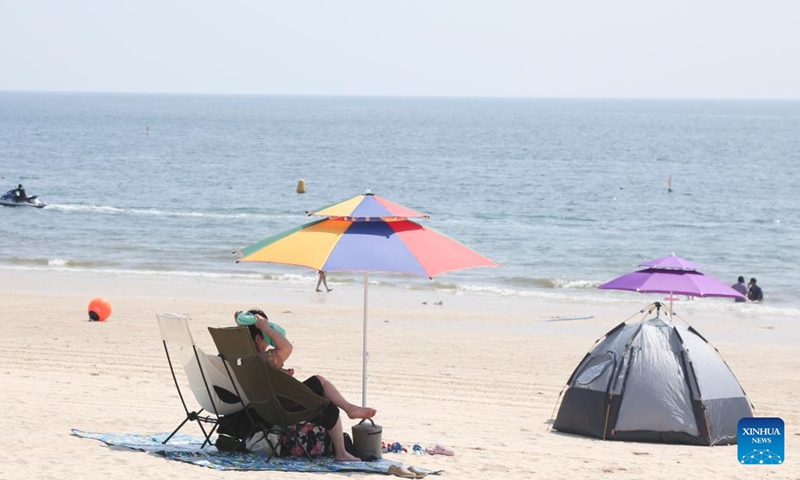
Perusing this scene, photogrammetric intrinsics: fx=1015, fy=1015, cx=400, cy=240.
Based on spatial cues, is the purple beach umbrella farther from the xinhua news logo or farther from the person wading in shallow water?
the person wading in shallow water

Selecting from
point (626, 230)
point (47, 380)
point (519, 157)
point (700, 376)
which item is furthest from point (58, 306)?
point (519, 157)

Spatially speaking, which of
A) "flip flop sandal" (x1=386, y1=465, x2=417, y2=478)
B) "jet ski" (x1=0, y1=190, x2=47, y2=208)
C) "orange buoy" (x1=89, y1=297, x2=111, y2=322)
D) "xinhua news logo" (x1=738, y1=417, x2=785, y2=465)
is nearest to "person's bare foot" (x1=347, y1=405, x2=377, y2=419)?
"flip flop sandal" (x1=386, y1=465, x2=417, y2=478)

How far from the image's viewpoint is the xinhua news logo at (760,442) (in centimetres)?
911

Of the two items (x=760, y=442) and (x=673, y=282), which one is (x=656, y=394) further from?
(x=673, y=282)

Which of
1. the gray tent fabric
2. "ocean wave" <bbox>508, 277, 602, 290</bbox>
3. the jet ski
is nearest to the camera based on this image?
the gray tent fabric

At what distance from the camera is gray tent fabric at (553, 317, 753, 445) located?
10141mm

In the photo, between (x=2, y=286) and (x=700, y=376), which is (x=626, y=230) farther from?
(x=700, y=376)

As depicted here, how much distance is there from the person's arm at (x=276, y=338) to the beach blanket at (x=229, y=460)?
2.56 feet

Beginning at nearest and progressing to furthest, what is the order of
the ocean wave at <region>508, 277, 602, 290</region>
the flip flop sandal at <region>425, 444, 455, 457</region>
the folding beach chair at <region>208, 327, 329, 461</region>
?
the folding beach chair at <region>208, 327, 329, 461</region> → the flip flop sandal at <region>425, 444, 455, 457</region> → the ocean wave at <region>508, 277, 602, 290</region>

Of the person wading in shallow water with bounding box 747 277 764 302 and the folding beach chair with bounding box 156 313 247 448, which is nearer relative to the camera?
the folding beach chair with bounding box 156 313 247 448

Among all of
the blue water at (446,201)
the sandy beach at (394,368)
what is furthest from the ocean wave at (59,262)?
the sandy beach at (394,368)

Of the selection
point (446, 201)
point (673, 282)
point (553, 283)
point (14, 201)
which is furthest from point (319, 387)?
point (446, 201)

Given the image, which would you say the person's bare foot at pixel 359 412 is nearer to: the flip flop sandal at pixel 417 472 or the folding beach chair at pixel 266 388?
the folding beach chair at pixel 266 388

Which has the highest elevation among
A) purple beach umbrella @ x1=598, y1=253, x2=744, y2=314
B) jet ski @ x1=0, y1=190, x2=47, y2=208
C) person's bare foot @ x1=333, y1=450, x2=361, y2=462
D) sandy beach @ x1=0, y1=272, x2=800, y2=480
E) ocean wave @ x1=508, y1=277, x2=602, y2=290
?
jet ski @ x1=0, y1=190, x2=47, y2=208
